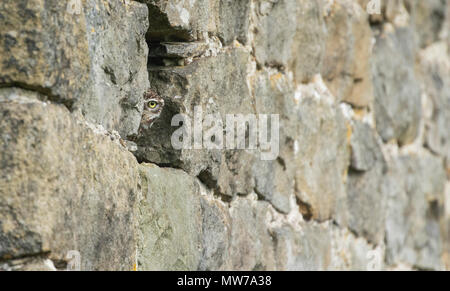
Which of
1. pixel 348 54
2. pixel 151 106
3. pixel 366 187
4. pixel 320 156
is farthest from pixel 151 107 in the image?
pixel 366 187

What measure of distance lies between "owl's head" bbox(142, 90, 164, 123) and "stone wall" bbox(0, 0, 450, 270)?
4 centimetres

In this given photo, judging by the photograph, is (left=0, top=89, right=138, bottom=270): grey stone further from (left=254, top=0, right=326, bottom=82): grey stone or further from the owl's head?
(left=254, top=0, right=326, bottom=82): grey stone

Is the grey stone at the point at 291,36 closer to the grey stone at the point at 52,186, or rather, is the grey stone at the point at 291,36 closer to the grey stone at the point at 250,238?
the grey stone at the point at 250,238

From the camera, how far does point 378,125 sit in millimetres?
3012

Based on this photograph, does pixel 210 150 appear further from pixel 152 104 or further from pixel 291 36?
pixel 291 36

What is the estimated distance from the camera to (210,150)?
1719 mm

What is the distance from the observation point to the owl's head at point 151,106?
5.07 feet

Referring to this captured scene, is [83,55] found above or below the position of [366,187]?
above

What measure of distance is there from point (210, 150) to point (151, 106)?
0.23 m

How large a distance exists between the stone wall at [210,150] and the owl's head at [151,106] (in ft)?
0.13

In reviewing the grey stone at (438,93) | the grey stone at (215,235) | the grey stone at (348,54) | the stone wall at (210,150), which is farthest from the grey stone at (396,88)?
the grey stone at (215,235)

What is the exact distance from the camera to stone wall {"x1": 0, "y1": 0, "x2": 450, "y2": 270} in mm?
1049

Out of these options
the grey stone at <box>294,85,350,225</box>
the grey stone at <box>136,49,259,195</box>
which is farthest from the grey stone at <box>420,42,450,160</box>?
the grey stone at <box>136,49,259,195</box>
